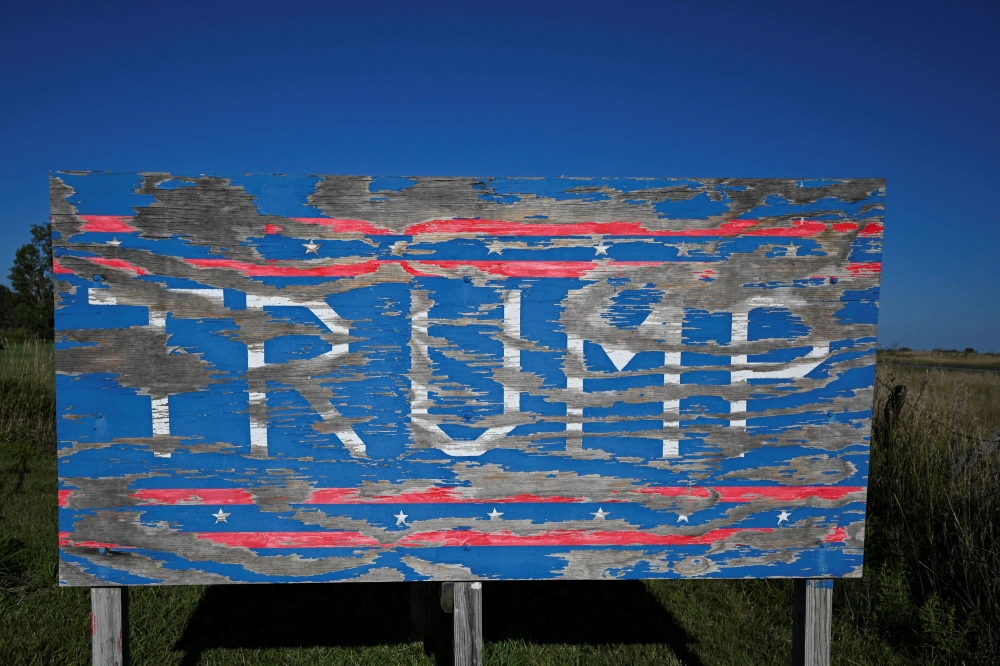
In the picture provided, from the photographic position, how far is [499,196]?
79.0 inches

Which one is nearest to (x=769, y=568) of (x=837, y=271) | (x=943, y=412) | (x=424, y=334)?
(x=837, y=271)

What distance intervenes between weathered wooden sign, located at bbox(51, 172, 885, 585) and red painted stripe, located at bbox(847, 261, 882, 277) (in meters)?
0.01

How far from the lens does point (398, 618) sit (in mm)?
3559

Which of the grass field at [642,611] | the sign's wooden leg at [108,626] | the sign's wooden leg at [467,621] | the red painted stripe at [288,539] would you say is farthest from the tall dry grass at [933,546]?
the sign's wooden leg at [108,626]

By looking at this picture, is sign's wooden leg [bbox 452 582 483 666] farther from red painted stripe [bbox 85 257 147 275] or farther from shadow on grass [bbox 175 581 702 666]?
red painted stripe [bbox 85 257 147 275]

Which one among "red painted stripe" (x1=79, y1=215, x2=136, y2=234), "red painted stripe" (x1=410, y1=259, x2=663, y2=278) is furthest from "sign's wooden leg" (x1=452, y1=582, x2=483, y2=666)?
"red painted stripe" (x1=79, y1=215, x2=136, y2=234)

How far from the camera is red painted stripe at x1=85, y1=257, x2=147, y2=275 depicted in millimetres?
1932

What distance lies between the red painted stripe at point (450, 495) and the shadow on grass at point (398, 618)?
155 cm

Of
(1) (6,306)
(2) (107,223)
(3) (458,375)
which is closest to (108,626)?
(2) (107,223)

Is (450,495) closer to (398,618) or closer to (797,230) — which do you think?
(797,230)

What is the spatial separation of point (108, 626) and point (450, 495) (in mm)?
1393

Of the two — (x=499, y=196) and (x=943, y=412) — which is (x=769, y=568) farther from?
(x=943, y=412)

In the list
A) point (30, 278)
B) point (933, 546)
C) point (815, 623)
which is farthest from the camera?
point (30, 278)

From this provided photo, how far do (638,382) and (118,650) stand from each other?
88.0 inches
